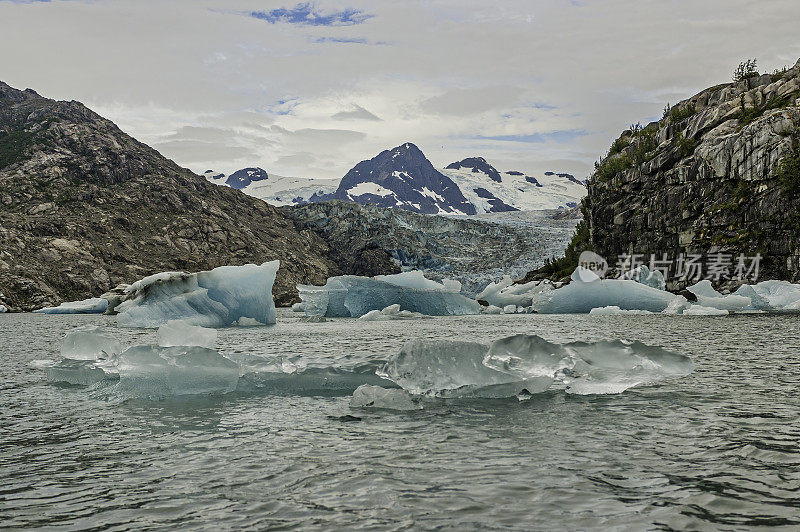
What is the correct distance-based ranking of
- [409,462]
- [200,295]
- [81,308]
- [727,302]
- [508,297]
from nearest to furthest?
[409,462], [200,295], [727,302], [508,297], [81,308]

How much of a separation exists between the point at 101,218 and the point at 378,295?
196 ft

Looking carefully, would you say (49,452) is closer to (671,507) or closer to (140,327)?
(671,507)

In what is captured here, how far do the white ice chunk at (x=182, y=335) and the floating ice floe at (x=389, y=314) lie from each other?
2256cm

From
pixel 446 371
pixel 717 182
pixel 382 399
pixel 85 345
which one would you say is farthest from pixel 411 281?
pixel 717 182

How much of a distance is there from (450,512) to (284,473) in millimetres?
1675

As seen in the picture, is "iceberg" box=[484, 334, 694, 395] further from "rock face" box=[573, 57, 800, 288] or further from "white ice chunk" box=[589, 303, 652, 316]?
"rock face" box=[573, 57, 800, 288]

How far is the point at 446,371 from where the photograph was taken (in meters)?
8.63

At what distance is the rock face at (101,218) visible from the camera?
227ft

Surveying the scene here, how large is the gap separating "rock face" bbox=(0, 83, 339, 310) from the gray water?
60950 millimetres

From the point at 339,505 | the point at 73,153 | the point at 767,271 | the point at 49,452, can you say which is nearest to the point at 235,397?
the point at 49,452

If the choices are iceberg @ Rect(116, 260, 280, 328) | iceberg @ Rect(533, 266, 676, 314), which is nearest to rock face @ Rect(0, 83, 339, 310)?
iceberg @ Rect(116, 260, 280, 328)

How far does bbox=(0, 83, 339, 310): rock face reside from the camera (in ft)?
227

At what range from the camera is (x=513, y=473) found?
5.25m

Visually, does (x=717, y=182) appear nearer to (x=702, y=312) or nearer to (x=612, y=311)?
(x=612, y=311)
